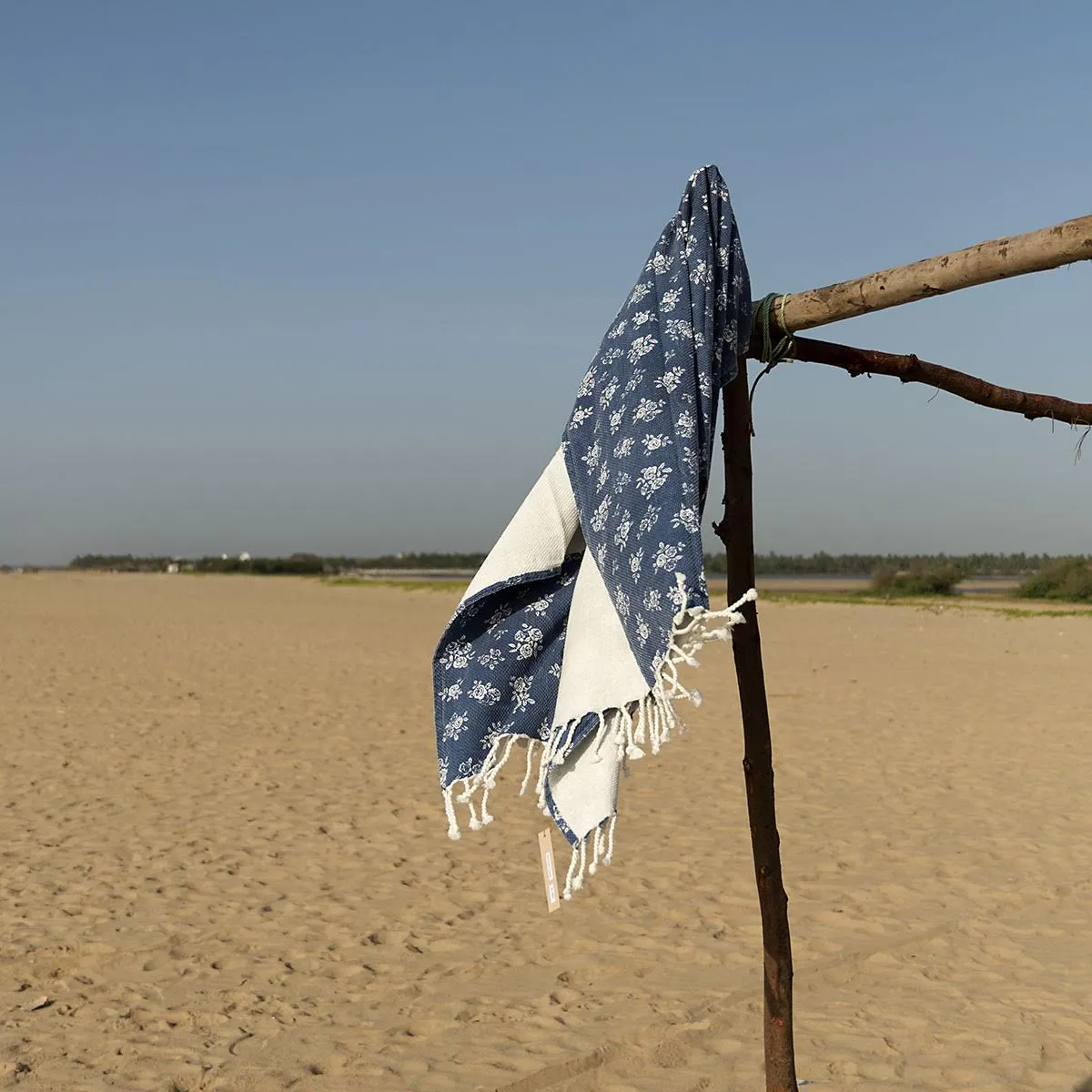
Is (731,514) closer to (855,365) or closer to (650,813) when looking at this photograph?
(855,365)

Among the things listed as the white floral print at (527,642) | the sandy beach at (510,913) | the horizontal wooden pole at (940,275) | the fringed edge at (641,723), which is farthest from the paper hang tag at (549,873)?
the horizontal wooden pole at (940,275)

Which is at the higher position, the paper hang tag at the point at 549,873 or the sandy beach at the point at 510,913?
the paper hang tag at the point at 549,873

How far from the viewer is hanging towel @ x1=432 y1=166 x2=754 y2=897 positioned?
96.6 inches

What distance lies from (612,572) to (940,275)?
98cm

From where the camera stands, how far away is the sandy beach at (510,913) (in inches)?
163

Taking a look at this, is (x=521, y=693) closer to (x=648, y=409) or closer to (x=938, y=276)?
(x=648, y=409)

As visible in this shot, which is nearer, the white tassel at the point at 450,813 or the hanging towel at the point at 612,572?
the hanging towel at the point at 612,572

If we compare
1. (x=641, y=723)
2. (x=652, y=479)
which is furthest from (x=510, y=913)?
(x=652, y=479)

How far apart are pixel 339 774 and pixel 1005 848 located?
4982 millimetres

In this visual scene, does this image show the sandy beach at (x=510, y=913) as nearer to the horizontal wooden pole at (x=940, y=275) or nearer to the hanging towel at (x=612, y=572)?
the hanging towel at (x=612, y=572)

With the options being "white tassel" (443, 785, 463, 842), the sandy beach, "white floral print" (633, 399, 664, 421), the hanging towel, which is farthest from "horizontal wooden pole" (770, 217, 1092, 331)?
the sandy beach

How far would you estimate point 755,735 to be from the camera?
2.90 m

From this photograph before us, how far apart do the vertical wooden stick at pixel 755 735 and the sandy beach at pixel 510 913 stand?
103 cm

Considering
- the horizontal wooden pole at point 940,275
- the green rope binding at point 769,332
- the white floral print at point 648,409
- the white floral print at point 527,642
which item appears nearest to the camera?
the horizontal wooden pole at point 940,275
